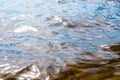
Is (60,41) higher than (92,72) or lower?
lower

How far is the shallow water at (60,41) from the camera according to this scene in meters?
4.08

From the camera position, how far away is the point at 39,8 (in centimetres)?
1030

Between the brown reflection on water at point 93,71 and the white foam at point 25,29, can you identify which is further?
the white foam at point 25,29

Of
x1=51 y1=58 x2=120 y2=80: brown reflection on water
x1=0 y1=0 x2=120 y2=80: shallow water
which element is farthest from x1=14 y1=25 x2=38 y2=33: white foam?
x1=51 y1=58 x2=120 y2=80: brown reflection on water

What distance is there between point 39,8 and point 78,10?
1646 mm

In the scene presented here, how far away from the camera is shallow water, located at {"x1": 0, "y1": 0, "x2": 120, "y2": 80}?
4084 millimetres

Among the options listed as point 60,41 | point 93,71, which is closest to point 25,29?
point 60,41

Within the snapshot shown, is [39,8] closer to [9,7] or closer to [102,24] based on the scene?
[9,7]

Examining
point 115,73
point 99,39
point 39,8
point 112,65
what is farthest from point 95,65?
point 39,8

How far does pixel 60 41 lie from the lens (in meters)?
6.03

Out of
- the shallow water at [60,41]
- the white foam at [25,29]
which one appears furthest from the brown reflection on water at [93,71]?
the white foam at [25,29]

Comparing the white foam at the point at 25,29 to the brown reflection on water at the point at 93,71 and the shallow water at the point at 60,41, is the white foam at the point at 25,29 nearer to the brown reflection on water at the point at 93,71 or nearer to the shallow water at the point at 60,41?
the shallow water at the point at 60,41

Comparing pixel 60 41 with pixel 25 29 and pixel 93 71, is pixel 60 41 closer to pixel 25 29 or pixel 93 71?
pixel 25 29

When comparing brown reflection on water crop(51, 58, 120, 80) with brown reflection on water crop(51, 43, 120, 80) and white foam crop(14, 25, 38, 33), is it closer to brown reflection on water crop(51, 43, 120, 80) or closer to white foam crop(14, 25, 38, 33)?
brown reflection on water crop(51, 43, 120, 80)
